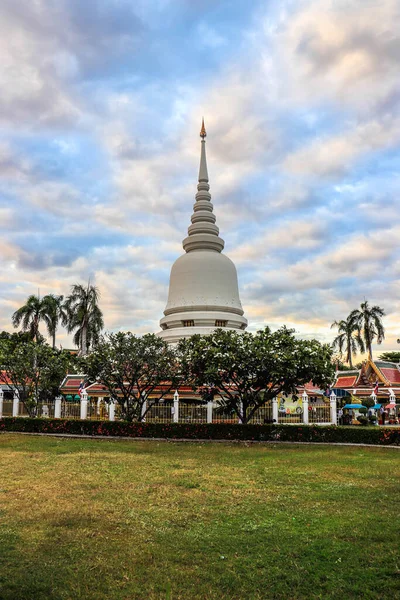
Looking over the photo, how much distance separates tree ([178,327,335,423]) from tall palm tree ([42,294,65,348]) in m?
25.8

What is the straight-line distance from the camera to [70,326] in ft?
154

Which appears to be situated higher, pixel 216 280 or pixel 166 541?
pixel 216 280

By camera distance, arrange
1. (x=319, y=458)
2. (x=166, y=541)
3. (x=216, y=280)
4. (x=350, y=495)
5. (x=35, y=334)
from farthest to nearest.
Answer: (x=35, y=334) → (x=216, y=280) → (x=319, y=458) → (x=350, y=495) → (x=166, y=541)

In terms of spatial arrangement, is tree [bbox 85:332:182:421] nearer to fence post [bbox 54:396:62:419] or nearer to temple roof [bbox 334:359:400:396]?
fence post [bbox 54:396:62:419]

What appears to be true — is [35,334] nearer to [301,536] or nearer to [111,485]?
[111,485]

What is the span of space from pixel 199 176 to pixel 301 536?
121ft

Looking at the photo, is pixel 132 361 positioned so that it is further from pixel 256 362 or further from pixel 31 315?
pixel 31 315

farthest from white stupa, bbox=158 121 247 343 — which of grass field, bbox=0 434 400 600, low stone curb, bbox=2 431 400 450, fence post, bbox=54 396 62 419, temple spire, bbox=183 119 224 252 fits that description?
grass field, bbox=0 434 400 600

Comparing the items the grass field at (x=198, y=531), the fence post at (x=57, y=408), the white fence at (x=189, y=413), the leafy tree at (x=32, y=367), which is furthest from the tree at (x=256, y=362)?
the fence post at (x=57, y=408)

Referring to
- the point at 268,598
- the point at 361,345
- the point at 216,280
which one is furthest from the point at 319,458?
the point at 361,345

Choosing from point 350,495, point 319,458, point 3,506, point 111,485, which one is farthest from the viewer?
point 319,458

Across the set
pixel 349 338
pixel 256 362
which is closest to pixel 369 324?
pixel 349 338

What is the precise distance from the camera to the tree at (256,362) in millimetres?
20438

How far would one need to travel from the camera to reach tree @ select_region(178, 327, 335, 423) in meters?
20.4
